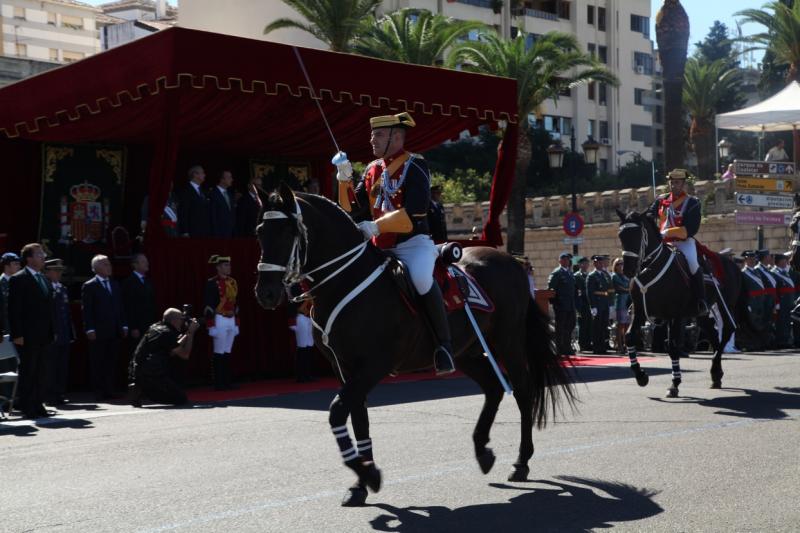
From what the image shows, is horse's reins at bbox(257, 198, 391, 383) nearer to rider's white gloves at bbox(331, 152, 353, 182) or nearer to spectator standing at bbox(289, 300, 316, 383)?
rider's white gloves at bbox(331, 152, 353, 182)

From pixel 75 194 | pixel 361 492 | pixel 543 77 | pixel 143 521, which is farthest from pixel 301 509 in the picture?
pixel 543 77

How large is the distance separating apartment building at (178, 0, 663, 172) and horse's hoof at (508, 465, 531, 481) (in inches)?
2492

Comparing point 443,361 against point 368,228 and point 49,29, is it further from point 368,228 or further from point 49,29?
point 49,29

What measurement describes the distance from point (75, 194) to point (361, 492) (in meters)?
12.8

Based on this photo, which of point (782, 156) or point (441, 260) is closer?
point (441, 260)

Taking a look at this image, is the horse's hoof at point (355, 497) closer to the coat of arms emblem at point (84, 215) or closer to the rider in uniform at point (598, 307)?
the coat of arms emblem at point (84, 215)

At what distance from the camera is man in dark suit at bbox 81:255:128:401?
15656 millimetres

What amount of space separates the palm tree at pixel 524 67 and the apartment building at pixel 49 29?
61.1m

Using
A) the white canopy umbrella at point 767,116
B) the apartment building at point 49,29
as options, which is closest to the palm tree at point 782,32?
the white canopy umbrella at point 767,116

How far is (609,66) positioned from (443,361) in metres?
77.9

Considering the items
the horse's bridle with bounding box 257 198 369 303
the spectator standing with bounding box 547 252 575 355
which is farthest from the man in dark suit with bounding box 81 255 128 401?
the spectator standing with bounding box 547 252 575 355

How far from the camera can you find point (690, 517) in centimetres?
707

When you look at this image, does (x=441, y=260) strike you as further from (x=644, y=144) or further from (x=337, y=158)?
(x=644, y=144)

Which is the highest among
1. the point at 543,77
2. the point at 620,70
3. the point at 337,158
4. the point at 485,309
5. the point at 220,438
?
the point at 620,70
